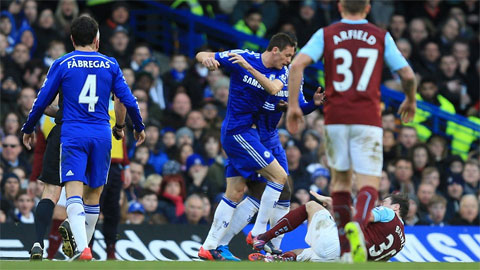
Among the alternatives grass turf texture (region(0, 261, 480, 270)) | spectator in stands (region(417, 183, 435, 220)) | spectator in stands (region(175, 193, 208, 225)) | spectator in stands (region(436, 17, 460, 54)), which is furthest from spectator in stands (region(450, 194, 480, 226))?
grass turf texture (region(0, 261, 480, 270))

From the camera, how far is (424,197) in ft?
55.4

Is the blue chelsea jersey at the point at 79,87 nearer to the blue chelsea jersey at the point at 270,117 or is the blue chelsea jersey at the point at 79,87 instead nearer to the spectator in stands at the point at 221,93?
the blue chelsea jersey at the point at 270,117

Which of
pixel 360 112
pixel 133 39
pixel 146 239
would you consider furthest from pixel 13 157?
pixel 360 112

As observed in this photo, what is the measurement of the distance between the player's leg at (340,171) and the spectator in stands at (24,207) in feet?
20.5

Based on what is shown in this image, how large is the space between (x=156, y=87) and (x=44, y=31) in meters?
2.07

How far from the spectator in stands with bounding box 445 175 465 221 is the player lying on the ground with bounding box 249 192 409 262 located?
519 cm

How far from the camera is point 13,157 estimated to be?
51.9 feet

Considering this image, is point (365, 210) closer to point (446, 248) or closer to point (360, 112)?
point (360, 112)

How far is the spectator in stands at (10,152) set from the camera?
1574 centimetres

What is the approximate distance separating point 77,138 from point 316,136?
7617mm

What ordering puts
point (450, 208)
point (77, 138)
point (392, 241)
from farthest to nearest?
point (450, 208)
point (392, 241)
point (77, 138)

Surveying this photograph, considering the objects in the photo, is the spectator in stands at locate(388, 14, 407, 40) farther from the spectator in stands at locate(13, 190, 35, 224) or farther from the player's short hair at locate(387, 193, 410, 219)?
the player's short hair at locate(387, 193, 410, 219)

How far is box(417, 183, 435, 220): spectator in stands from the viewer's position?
16766mm

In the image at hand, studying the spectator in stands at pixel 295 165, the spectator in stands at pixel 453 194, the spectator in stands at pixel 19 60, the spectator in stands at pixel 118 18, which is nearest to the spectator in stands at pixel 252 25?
the spectator in stands at pixel 118 18
